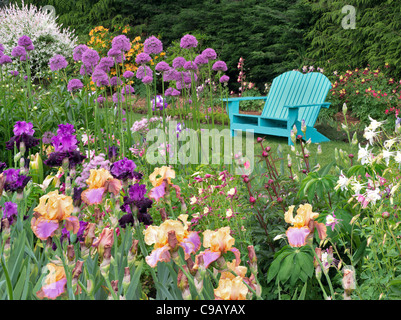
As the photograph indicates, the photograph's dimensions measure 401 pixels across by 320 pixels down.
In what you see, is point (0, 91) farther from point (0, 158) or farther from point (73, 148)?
point (73, 148)

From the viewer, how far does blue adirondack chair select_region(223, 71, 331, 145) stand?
20.5 ft

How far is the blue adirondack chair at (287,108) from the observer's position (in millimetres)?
6252

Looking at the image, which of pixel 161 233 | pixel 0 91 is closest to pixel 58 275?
pixel 161 233

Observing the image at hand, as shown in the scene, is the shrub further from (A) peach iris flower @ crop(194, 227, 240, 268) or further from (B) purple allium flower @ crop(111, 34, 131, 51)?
(A) peach iris flower @ crop(194, 227, 240, 268)

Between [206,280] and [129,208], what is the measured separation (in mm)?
353

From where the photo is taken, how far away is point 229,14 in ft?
37.1

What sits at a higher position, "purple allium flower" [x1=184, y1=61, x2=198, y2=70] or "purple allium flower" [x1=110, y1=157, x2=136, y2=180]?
"purple allium flower" [x1=184, y1=61, x2=198, y2=70]

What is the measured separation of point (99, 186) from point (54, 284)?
1.18 feet

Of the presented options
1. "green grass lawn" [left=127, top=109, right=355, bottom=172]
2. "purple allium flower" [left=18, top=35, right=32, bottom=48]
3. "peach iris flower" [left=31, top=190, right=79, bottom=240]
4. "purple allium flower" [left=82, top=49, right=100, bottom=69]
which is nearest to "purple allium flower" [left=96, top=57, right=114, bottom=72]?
"purple allium flower" [left=82, top=49, right=100, bottom=69]

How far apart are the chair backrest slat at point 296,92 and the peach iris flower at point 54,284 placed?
5900 millimetres

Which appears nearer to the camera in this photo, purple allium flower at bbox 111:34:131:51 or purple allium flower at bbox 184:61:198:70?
purple allium flower at bbox 111:34:131:51

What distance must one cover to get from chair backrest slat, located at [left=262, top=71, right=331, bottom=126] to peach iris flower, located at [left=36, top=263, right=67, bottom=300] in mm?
5900

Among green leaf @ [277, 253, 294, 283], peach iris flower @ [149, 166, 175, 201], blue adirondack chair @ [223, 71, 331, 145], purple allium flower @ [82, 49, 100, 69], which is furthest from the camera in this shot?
blue adirondack chair @ [223, 71, 331, 145]

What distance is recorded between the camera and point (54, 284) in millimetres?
1021
